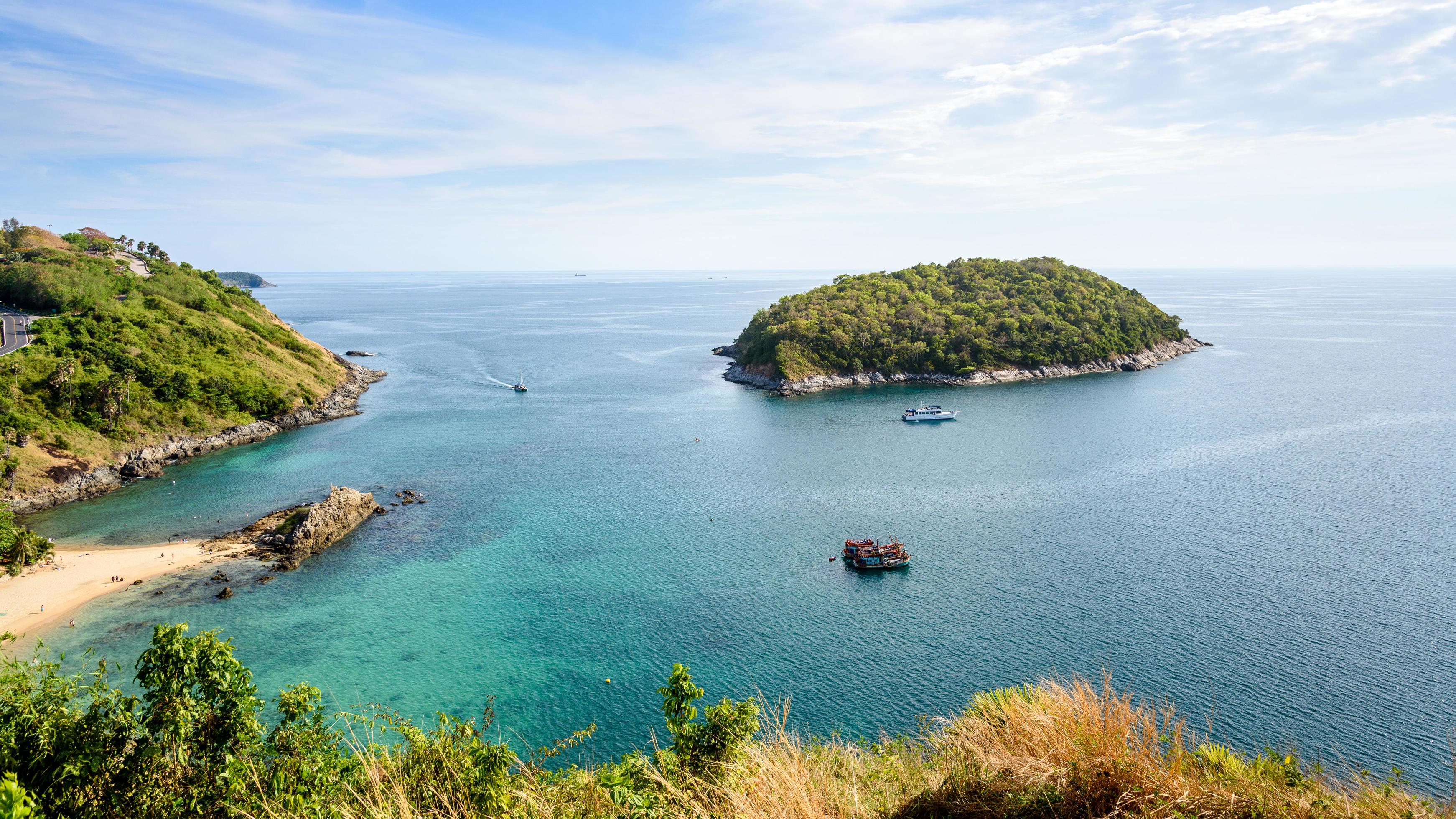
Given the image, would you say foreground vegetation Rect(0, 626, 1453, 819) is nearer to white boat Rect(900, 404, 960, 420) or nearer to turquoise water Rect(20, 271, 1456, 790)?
turquoise water Rect(20, 271, 1456, 790)

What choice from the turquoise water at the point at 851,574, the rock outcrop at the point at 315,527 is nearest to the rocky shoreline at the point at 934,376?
the turquoise water at the point at 851,574

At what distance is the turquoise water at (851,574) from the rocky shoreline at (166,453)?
2240 millimetres

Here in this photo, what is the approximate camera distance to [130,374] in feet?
234

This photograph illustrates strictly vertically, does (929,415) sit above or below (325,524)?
above

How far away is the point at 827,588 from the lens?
151ft

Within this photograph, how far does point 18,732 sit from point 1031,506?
2387 inches

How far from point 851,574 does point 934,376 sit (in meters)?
79.9

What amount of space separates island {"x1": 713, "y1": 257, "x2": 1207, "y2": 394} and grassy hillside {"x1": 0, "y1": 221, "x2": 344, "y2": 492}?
223 feet

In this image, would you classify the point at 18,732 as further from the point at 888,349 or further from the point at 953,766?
the point at 888,349

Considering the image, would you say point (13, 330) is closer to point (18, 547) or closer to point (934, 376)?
point (18, 547)

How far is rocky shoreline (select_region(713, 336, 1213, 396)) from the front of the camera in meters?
116

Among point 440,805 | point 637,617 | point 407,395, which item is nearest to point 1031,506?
point 637,617

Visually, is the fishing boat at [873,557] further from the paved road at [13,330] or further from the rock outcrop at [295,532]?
the paved road at [13,330]

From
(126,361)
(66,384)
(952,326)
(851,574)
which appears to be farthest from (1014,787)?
(952,326)
